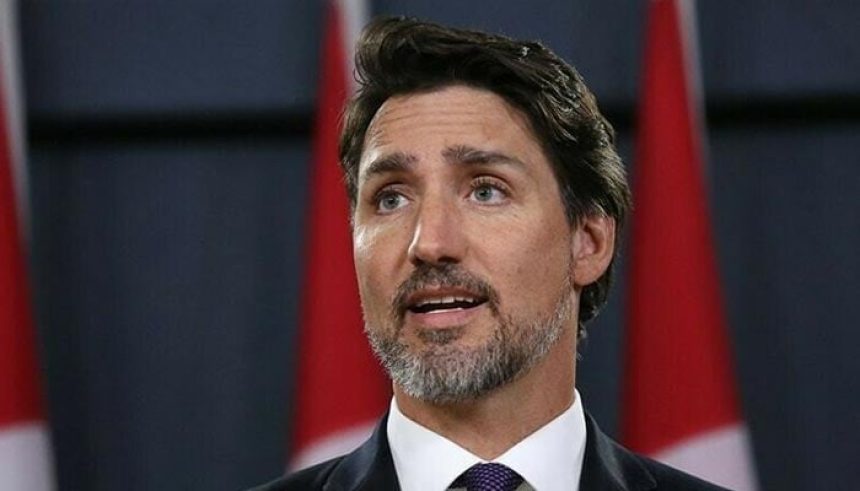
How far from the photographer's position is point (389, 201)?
139 centimetres

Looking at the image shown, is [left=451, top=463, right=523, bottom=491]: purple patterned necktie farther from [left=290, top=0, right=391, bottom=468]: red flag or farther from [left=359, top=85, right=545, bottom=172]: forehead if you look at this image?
[left=290, top=0, right=391, bottom=468]: red flag

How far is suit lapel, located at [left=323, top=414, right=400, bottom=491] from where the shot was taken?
139 cm

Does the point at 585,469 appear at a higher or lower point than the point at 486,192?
lower

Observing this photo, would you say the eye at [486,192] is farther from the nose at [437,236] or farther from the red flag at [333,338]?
the red flag at [333,338]

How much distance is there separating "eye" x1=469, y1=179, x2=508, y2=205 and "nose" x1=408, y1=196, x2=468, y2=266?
26 millimetres

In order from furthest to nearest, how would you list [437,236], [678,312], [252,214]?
[252,214] < [678,312] < [437,236]

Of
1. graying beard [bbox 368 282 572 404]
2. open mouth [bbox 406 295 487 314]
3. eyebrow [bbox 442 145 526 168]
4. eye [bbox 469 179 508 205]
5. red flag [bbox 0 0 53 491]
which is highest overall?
eyebrow [bbox 442 145 526 168]

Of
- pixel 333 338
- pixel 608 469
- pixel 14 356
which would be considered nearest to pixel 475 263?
pixel 608 469

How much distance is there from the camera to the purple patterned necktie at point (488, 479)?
1.36 m

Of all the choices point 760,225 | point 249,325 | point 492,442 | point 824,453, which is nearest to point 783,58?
point 760,225

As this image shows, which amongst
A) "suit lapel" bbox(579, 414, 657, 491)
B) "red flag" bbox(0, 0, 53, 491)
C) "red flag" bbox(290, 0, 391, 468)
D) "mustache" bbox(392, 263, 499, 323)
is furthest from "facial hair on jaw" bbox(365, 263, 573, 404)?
"red flag" bbox(0, 0, 53, 491)

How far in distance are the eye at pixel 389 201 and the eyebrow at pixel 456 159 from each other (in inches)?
0.7

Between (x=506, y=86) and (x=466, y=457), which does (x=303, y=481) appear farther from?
(x=506, y=86)

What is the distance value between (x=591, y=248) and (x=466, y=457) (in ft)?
0.76
